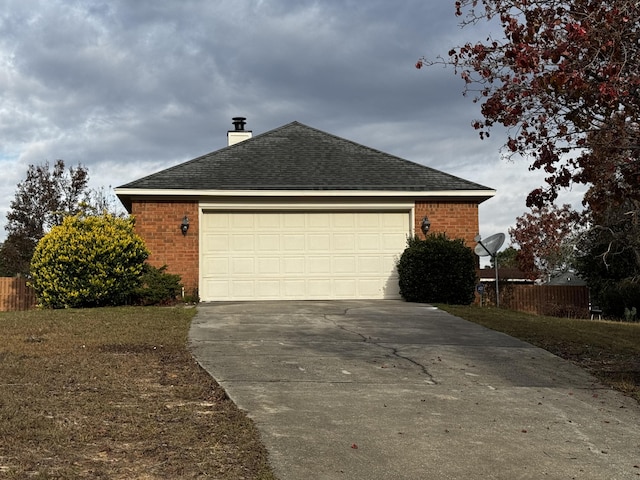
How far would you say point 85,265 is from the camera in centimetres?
1402

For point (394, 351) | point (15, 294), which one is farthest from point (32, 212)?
point (394, 351)

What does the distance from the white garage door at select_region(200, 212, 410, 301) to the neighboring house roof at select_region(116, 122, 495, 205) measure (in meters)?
0.75

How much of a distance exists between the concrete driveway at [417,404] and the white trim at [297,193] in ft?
17.8

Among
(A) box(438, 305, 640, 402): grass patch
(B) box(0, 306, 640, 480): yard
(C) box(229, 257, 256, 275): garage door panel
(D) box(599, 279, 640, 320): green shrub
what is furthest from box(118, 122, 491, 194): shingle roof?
(D) box(599, 279, 640, 320): green shrub

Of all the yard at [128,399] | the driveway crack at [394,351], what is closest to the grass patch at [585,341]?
the yard at [128,399]

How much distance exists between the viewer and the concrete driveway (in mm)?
4711

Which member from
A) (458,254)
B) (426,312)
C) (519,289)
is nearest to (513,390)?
(426,312)

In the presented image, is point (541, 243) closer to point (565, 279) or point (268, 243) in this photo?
Result: point (565, 279)

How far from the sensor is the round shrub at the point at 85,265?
13984 mm

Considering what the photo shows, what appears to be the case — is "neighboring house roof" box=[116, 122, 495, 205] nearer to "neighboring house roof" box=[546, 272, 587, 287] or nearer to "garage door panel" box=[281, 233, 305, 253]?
"garage door panel" box=[281, 233, 305, 253]

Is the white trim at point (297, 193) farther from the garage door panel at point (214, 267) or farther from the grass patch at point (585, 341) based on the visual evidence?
the grass patch at point (585, 341)

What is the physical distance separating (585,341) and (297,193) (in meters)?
7.73

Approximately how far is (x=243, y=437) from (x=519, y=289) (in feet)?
46.0

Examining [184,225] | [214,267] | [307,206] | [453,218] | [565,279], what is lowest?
[565,279]
